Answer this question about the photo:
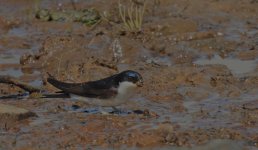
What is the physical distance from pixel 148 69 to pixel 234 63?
1.07 m

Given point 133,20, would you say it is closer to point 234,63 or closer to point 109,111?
point 234,63

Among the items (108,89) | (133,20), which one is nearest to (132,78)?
(108,89)

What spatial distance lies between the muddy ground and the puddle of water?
12mm

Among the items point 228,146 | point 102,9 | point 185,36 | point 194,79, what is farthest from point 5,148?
point 102,9

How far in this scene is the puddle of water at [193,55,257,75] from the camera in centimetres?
977

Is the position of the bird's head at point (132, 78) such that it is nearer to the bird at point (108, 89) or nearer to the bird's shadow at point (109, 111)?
the bird at point (108, 89)

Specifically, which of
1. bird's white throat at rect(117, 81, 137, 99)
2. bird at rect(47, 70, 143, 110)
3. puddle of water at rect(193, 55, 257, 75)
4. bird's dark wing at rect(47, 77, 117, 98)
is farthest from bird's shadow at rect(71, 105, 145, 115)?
puddle of water at rect(193, 55, 257, 75)

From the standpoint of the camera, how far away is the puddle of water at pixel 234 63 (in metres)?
9.77

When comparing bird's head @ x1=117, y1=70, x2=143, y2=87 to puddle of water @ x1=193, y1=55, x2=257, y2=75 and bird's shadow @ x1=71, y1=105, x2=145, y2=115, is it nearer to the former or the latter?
bird's shadow @ x1=71, y1=105, x2=145, y2=115

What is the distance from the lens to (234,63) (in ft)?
33.3

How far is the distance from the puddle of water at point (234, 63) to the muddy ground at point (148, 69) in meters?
0.01

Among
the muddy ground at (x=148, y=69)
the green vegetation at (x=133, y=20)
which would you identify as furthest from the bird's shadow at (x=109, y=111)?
the green vegetation at (x=133, y=20)

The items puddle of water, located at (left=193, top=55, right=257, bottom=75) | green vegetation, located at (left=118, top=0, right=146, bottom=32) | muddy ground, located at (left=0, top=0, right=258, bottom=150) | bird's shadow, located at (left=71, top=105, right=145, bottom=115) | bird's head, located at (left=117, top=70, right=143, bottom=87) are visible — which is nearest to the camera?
muddy ground, located at (left=0, top=0, right=258, bottom=150)

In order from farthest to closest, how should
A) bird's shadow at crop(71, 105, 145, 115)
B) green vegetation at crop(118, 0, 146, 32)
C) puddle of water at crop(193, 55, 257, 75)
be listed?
green vegetation at crop(118, 0, 146, 32) < puddle of water at crop(193, 55, 257, 75) < bird's shadow at crop(71, 105, 145, 115)
